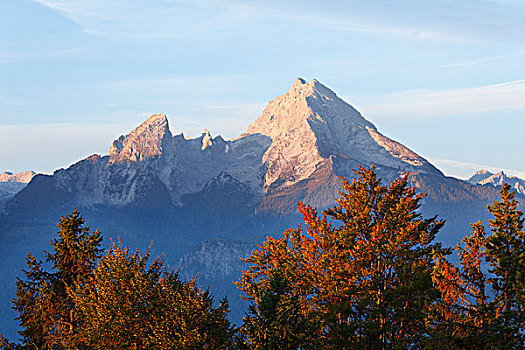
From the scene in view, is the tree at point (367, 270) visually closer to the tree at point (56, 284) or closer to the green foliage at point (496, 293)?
the green foliage at point (496, 293)

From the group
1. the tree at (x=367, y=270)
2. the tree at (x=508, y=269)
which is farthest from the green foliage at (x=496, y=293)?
the tree at (x=367, y=270)

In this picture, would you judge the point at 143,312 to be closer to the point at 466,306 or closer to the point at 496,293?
the point at 466,306


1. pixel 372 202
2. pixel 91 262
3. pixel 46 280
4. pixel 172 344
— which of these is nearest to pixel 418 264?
pixel 372 202

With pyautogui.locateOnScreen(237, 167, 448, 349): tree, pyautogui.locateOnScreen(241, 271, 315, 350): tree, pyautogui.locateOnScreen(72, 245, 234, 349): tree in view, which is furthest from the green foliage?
pyautogui.locateOnScreen(72, 245, 234, 349): tree

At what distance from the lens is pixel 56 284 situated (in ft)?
192

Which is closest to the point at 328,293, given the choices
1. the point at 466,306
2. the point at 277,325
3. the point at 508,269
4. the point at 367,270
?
the point at 367,270

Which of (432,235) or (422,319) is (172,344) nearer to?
(422,319)

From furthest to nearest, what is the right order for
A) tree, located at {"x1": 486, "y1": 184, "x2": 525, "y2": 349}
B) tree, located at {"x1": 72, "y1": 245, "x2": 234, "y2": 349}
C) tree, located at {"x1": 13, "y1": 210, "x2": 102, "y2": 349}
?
tree, located at {"x1": 13, "y1": 210, "x2": 102, "y2": 349} < tree, located at {"x1": 72, "y1": 245, "x2": 234, "y2": 349} < tree, located at {"x1": 486, "y1": 184, "x2": 525, "y2": 349}

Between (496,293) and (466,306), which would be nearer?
(496,293)

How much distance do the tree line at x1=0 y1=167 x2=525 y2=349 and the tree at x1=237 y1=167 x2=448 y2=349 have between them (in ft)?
0.40

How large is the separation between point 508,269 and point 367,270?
41.2 ft

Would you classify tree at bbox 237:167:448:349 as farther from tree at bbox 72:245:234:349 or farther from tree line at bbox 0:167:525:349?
tree at bbox 72:245:234:349

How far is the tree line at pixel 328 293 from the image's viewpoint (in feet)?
136

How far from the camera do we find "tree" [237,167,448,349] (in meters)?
47.5
